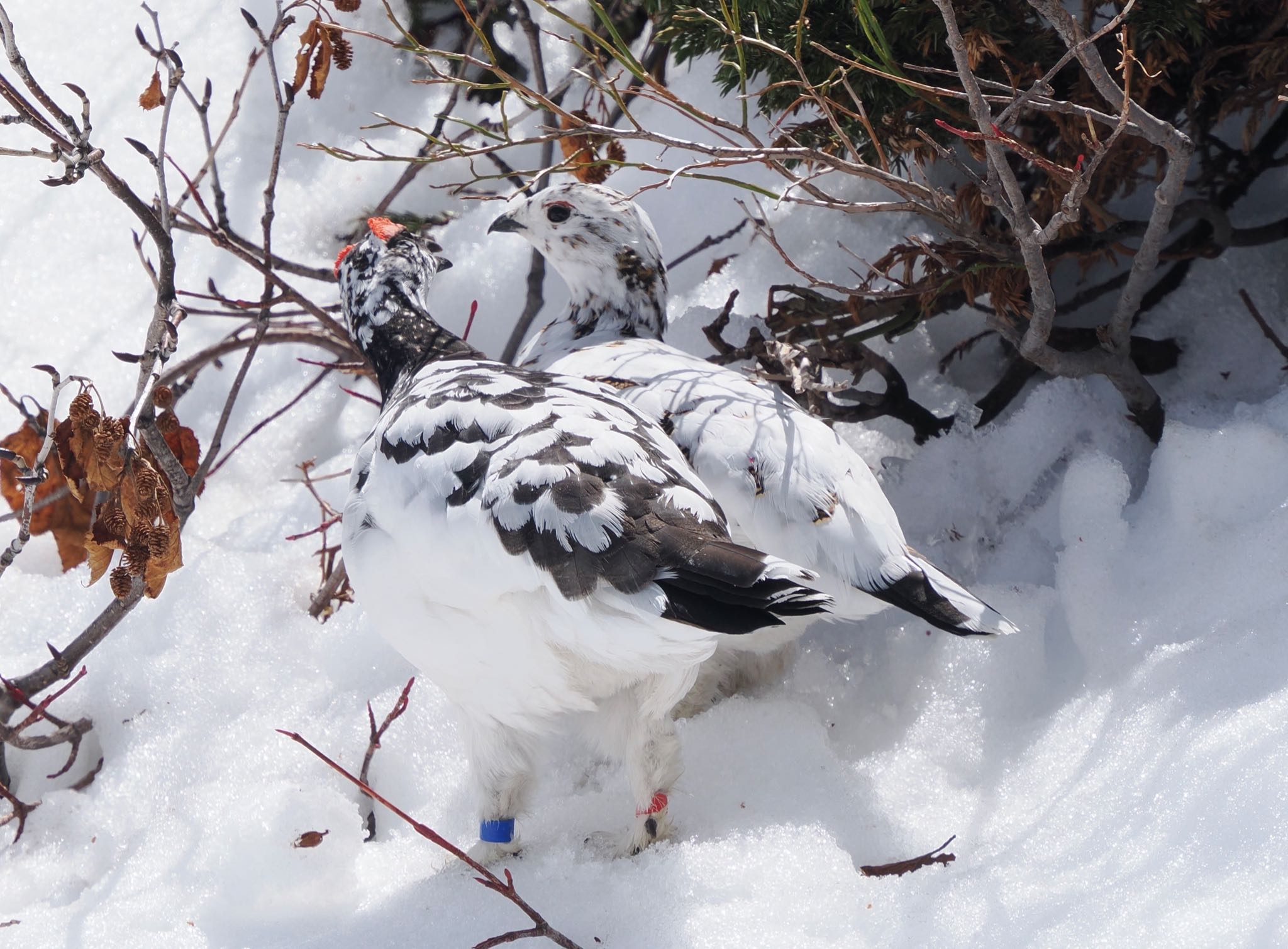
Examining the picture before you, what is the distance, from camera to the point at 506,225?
247 cm

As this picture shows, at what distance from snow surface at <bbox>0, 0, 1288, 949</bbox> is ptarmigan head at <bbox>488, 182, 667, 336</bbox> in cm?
38

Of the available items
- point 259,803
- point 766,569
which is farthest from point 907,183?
point 259,803

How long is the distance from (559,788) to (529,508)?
777mm

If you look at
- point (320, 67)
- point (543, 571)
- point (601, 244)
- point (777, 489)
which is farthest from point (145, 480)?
point (601, 244)

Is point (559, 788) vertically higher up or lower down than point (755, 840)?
lower down

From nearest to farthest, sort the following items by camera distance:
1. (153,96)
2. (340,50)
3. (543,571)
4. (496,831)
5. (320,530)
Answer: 1. (543,571)
2. (496,831)
3. (153,96)
4. (340,50)
5. (320,530)

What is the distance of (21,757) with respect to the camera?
90.0 inches

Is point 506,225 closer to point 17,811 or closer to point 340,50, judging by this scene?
point 340,50

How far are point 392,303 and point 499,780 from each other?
912 mm

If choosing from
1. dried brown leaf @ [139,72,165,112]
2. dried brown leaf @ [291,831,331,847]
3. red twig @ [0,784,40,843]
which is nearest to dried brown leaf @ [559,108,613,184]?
dried brown leaf @ [139,72,165,112]

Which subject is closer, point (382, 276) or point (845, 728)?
point (845, 728)

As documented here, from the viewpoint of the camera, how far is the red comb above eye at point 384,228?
227 cm

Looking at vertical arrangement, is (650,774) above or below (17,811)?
above

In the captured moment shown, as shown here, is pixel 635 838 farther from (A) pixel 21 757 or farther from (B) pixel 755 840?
(A) pixel 21 757
